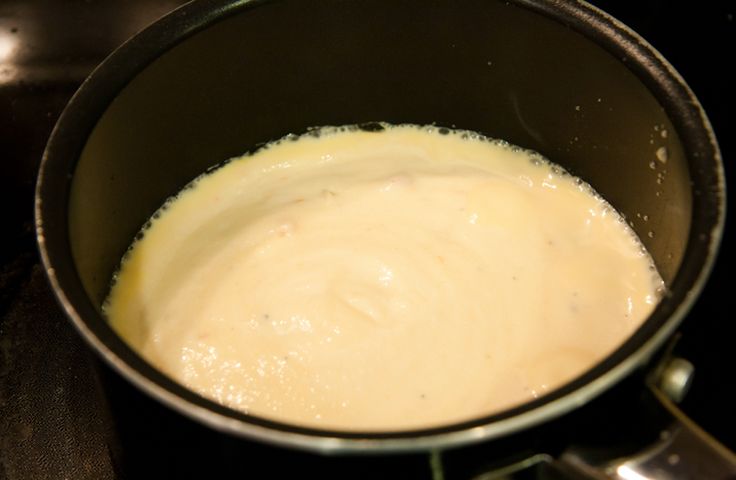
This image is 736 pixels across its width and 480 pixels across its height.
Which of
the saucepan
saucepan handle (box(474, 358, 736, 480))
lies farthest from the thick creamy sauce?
saucepan handle (box(474, 358, 736, 480))

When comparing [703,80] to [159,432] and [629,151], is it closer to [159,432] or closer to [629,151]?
[629,151]

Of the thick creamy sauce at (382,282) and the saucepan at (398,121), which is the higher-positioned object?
the saucepan at (398,121)

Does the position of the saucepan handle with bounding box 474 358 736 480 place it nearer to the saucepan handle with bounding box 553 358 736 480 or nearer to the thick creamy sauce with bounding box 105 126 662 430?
the saucepan handle with bounding box 553 358 736 480

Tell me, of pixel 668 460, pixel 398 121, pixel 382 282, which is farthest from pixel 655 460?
pixel 398 121

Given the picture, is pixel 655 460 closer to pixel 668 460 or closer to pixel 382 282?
pixel 668 460

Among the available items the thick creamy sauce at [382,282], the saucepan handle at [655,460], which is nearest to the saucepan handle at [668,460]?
the saucepan handle at [655,460]

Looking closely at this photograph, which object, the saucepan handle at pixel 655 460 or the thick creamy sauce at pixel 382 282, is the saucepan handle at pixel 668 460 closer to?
the saucepan handle at pixel 655 460
